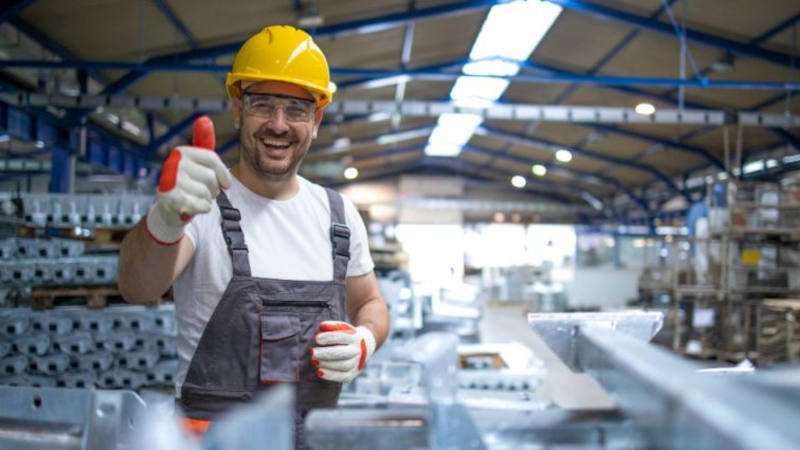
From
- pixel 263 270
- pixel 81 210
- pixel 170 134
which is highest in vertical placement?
pixel 170 134

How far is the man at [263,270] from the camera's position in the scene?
1.86 metres

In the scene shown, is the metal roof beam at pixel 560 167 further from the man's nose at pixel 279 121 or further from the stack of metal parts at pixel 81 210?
the man's nose at pixel 279 121

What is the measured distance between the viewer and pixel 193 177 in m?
1.44

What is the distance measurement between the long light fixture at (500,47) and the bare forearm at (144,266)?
7313 mm

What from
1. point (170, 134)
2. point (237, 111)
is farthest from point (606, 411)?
point (170, 134)

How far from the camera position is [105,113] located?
413 inches

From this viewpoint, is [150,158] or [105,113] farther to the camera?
[150,158]

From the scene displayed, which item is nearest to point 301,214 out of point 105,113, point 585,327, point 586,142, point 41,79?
point 585,327

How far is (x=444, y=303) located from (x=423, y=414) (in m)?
8.21

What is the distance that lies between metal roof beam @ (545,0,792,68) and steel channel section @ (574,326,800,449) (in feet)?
28.4

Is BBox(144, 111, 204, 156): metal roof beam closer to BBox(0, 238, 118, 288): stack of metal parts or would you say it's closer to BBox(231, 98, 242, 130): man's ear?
BBox(0, 238, 118, 288): stack of metal parts

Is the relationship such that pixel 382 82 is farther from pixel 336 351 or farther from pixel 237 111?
pixel 336 351

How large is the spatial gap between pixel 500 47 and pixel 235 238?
10.2 m

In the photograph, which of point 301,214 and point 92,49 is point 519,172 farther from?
point 301,214
